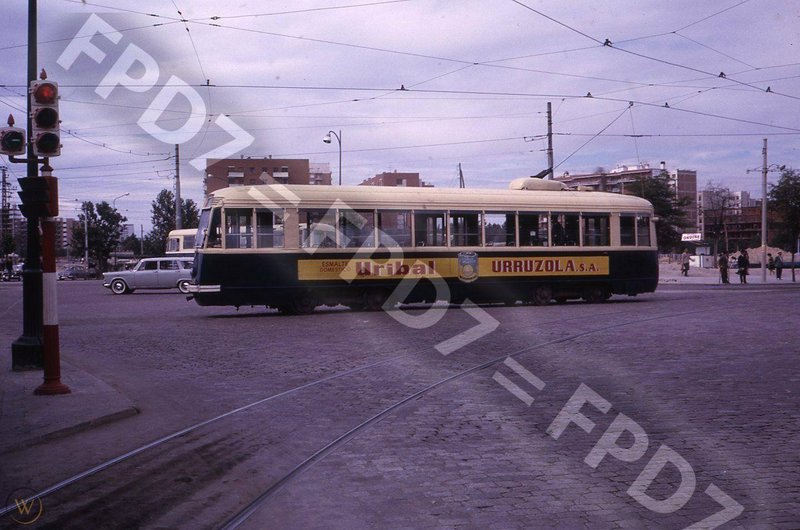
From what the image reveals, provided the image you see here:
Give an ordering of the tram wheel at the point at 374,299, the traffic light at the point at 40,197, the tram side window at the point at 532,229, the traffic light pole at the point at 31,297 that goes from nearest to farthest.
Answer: the traffic light at the point at 40,197 → the traffic light pole at the point at 31,297 → the tram wheel at the point at 374,299 → the tram side window at the point at 532,229

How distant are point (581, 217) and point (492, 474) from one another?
19793mm

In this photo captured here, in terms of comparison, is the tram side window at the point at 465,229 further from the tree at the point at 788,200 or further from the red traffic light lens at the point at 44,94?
the tree at the point at 788,200

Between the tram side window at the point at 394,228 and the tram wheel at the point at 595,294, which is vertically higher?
the tram side window at the point at 394,228

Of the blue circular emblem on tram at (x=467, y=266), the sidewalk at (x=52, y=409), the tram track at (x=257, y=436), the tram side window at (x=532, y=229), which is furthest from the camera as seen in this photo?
the tram side window at (x=532, y=229)

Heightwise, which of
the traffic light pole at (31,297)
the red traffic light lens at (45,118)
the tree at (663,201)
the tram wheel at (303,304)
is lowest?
the tram wheel at (303,304)

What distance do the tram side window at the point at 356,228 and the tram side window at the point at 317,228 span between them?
257mm

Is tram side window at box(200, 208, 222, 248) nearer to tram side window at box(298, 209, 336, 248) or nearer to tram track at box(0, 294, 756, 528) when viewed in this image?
tram side window at box(298, 209, 336, 248)

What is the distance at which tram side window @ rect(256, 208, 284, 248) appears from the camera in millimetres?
21156

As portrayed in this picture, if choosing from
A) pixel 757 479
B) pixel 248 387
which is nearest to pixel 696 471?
pixel 757 479

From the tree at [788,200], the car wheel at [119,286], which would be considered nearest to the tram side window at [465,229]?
the car wheel at [119,286]

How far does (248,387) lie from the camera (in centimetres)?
1033

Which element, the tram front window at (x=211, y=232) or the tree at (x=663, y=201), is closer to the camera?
the tram front window at (x=211, y=232)

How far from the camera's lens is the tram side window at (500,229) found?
77.1ft

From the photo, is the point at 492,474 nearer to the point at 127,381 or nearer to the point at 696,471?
the point at 696,471
